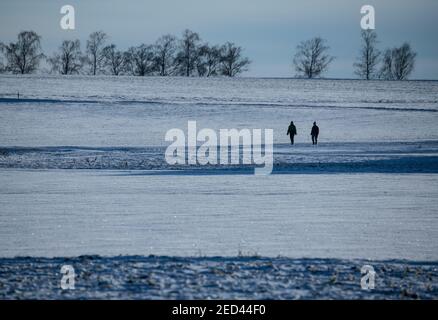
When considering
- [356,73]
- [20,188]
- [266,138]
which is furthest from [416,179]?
[356,73]

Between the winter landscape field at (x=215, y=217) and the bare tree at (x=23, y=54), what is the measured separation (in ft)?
218

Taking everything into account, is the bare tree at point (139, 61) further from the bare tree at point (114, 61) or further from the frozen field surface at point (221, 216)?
the frozen field surface at point (221, 216)

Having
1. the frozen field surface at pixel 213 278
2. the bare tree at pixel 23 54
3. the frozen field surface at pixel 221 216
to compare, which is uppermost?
the bare tree at pixel 23 54

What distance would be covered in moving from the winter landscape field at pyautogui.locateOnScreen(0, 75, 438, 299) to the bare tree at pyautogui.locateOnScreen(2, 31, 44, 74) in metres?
66.4

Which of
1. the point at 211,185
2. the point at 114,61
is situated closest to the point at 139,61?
the point at 114,61

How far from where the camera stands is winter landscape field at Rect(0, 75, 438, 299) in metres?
8.38

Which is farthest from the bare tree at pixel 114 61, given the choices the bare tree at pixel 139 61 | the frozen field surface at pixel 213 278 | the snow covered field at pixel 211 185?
the frozen field surface at pixel 213 278

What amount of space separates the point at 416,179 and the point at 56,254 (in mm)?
14063

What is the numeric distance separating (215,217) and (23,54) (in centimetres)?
9961

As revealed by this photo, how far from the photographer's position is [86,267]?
8867 millimetres

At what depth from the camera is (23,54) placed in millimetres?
106625

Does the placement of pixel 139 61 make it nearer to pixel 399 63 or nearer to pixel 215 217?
pixel 399 63

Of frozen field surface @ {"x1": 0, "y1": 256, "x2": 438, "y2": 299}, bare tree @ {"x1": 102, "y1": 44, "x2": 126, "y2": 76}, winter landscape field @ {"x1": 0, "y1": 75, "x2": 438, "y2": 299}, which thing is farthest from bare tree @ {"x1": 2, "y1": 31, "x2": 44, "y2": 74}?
frozen field surface @ {"x1": 0, "y1": 256, "x2": 438, "y2": 299}

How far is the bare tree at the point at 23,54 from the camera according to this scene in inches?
4126
